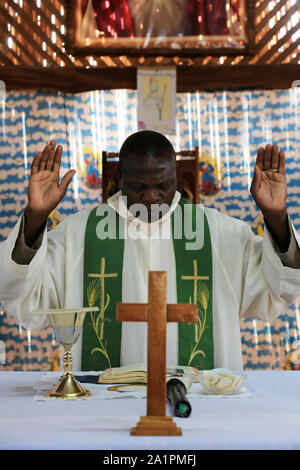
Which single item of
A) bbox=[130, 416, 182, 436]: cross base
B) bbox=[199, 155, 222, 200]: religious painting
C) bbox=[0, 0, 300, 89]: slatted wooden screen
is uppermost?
bbox=[0, 0, 300, 89]: slatted wooden screen

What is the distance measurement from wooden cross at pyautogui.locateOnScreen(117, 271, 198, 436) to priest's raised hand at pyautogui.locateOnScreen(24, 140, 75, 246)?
2.06ft

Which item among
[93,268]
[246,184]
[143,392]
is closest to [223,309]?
[93,268]

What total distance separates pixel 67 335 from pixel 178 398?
339mm

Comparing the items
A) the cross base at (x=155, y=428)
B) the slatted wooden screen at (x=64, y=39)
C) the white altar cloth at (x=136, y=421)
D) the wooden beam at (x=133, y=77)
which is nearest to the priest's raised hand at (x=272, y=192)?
the white altar cloth at (x=136, y=421)

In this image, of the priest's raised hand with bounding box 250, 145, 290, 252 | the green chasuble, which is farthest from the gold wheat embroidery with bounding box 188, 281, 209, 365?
the priest's raised hand with bounding box 250, 145, 290, 252

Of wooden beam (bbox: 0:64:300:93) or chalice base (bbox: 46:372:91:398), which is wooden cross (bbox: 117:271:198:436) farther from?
wooden beam (bbox: 0:64:300:93)

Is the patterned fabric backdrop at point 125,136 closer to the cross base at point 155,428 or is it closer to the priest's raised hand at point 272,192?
the priest's raised hand at point 272,192

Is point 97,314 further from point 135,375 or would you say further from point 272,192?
point 272,192

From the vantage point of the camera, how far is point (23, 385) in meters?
1.74

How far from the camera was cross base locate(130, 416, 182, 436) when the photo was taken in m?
1.17

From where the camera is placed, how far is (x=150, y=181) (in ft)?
7.17

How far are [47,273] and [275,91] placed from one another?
3282mm
